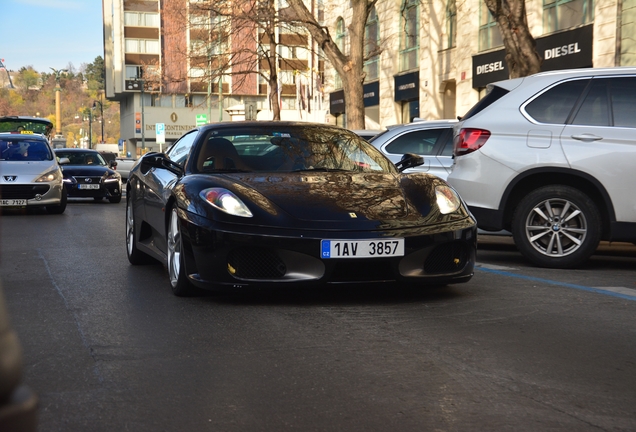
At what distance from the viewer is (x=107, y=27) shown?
10756 centimetres

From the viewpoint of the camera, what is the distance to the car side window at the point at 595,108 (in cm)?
873

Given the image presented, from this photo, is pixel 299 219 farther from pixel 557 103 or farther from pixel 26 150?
pixel 26 150

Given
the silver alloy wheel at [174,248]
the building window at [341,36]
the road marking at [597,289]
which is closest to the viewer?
the silver alloy wheel at [174,248]

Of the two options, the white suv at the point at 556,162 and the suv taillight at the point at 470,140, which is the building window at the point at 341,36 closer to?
the suv taillight at the point at 470,140

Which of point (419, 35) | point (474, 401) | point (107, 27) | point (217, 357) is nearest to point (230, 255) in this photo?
point (217, 357)

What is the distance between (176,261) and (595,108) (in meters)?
4.22

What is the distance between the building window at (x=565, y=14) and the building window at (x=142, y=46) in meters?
69.3

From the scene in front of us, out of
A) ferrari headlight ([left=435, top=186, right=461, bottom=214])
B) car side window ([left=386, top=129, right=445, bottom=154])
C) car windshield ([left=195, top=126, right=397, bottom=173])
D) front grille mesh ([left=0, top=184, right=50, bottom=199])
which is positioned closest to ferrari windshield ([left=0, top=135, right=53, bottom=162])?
front grille mesh ([left=0, top=184, right=50, bottom=199])

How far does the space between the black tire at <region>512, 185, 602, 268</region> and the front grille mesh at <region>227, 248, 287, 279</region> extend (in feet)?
11.2

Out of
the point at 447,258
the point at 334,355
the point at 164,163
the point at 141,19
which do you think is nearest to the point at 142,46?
the point at 141,19

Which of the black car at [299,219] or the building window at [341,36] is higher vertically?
the building window at [341,36]

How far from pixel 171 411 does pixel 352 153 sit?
4.15m

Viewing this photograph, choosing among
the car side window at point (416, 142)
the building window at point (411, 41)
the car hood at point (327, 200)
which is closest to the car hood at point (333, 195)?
the car hood at point (327, 200)

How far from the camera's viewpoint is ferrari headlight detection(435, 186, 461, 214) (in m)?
6.70
